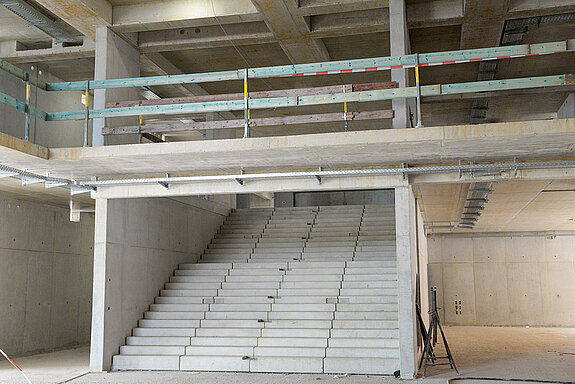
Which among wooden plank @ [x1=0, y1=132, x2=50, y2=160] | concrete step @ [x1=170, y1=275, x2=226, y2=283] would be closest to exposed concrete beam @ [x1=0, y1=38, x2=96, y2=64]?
wooden plank @ [x1=0, y1=132, x2=50, y2=160]

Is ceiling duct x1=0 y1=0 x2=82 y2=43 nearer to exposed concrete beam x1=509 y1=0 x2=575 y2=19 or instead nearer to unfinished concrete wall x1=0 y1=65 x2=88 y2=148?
unfinished concrete wall x1=0 y1=65 x2=88 y2=148

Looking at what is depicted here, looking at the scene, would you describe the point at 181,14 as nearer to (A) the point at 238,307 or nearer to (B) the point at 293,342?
(A) the point at 238,307

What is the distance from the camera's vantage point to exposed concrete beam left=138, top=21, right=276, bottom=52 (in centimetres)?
1334

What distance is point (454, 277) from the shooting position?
2623 centimetres

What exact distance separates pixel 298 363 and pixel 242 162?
4.18m

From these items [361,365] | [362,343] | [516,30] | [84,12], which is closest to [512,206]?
[516,30]

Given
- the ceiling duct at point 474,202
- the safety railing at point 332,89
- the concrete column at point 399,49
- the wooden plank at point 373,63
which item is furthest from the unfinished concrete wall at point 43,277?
the ceiling duct at point 474,202

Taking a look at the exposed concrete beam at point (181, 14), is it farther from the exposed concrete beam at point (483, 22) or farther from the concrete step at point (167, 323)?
the concrete step at point (167, 323)

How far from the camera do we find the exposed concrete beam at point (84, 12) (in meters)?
11.3

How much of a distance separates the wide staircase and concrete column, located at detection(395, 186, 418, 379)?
0.56 metres

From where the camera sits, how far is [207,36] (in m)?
13.5

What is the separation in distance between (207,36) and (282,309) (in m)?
6.35

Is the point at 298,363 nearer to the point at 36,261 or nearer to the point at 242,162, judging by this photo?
the point at 242,162

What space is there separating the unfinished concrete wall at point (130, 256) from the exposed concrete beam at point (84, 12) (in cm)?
364
